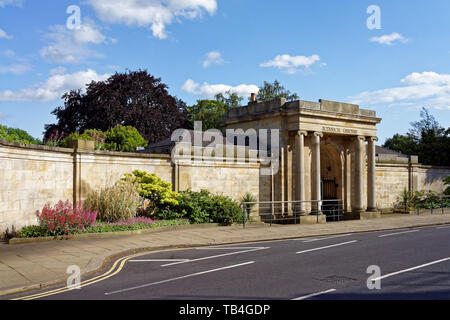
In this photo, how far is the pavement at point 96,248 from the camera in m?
9.14

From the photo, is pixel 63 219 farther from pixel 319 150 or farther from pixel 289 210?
pixel 319 150

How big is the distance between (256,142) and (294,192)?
3758mm

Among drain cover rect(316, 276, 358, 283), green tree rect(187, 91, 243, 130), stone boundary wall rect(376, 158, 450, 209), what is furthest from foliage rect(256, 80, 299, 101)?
drain cover rect(316, 276, 358, 283)

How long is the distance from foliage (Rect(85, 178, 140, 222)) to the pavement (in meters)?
1.63

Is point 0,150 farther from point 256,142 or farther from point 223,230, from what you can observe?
point 256,142

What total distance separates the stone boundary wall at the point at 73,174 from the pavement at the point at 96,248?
2099 mm

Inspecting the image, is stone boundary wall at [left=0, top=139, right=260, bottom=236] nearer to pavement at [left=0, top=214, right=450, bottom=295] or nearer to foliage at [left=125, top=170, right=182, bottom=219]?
foliage at [left=125, top=170, right=182, bottom=219]

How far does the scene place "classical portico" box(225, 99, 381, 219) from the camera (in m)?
23.9

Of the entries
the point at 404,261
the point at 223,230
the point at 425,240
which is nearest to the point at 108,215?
the point at 223,230

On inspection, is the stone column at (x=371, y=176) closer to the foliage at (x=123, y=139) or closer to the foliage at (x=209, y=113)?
the foliage at (x=123, y=139)

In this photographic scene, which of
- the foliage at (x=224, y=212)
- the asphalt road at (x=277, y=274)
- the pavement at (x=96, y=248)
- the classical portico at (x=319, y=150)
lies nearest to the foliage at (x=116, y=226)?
the pavement at (x=96, y=248)

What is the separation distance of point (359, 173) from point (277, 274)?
18.7 meters

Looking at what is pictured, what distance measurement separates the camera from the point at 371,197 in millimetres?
27406

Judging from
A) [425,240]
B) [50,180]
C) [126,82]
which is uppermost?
[126,82]
